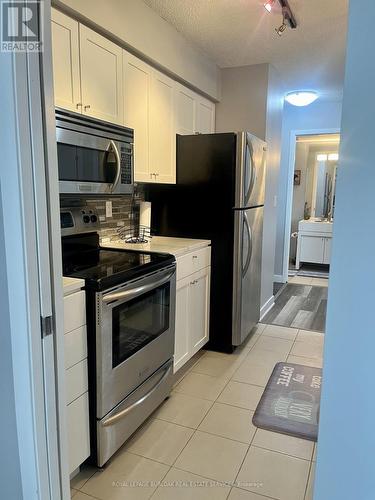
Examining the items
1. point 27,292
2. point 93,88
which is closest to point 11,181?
point 27,292

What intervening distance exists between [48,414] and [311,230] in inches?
230

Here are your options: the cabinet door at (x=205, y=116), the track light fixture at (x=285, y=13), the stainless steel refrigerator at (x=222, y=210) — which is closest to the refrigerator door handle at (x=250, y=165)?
the stainless steel refrigerator at (x=222, y=210)

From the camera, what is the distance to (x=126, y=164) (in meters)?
2.22

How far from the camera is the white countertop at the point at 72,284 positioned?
5.00ft

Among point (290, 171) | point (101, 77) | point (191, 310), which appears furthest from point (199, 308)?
point (290, 171)

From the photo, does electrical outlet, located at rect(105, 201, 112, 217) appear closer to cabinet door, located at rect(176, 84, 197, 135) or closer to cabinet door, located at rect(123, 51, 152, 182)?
cabinet door, located at rect(123, 51, 152, 182)

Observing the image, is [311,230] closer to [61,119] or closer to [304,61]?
[304,61]

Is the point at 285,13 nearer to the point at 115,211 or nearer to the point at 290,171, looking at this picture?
the point at 115,211

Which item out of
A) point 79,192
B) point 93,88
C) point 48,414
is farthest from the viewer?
point 93,88

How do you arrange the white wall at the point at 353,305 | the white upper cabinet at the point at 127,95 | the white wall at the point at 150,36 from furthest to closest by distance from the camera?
the white wall at the point at 150,36
the white upper cabinet at the point at 127,95
the white wall at the point at 353,305

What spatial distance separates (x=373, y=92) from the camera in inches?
36.1

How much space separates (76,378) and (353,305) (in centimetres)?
119

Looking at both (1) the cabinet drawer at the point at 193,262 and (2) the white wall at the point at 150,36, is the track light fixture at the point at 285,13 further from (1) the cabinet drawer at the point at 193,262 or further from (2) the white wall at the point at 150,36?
(1) the cabinet drawer at the point at 193,262

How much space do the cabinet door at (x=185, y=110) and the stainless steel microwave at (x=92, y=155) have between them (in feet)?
2.91
